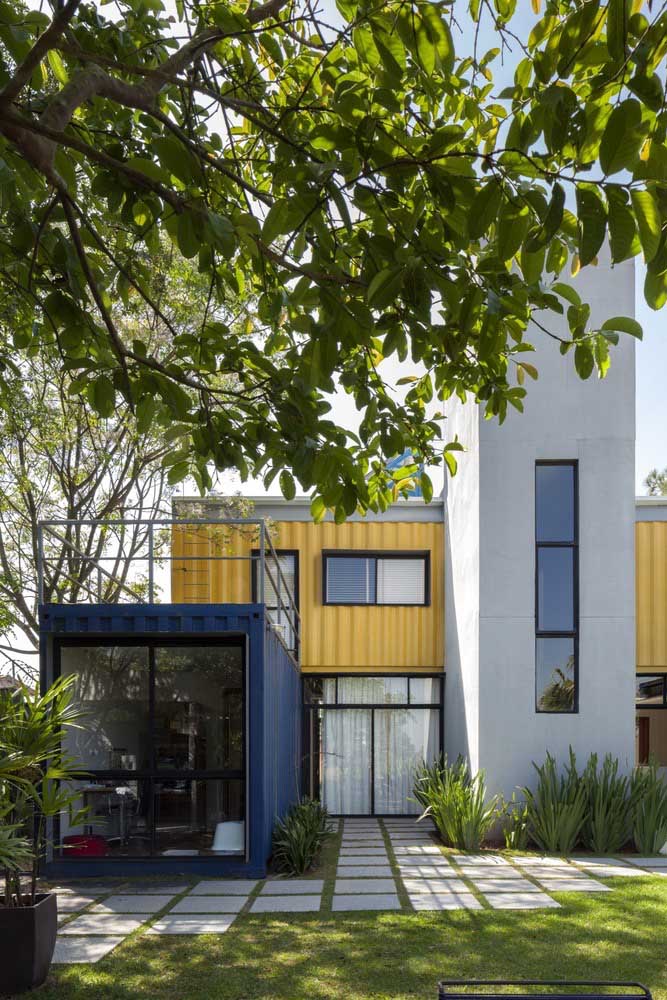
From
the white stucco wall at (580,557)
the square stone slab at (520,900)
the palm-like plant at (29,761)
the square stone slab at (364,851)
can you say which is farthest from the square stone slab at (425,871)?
the palm-like plant at (29,761)

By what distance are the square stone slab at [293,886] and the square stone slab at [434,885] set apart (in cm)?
82

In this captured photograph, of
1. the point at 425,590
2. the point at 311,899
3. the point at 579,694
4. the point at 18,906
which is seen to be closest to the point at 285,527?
the point at 425,590

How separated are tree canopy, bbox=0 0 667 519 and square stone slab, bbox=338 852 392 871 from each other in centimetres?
641

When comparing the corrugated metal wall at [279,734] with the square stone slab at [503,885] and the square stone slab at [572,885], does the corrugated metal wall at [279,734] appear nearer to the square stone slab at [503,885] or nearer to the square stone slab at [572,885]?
the square stone slab at [503,885]

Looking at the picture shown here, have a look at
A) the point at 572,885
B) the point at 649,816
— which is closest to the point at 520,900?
the point at 572,885

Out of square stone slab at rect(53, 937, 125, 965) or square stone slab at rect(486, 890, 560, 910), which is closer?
square stone slab at rect(53, 937, 125, 965)

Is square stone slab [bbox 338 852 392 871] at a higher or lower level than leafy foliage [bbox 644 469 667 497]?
lower

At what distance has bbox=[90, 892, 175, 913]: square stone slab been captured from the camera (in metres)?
8.51

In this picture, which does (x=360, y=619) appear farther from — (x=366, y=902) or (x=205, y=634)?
(x=366, y=902)

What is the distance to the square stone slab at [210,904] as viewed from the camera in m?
8.43

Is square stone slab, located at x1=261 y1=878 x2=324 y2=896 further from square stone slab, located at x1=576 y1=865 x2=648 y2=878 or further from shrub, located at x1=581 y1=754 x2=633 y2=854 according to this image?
shrub, located at x1=581 y1=754 x2=633 y2=854

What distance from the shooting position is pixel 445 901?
28.2 ft

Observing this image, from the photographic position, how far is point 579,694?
41.3 ft

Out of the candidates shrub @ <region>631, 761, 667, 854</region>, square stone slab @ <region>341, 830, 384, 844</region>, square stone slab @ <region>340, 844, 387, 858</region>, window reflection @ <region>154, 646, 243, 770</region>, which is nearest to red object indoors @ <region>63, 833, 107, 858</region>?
window reflection @ <region>154, 646, 243, 770</region>
